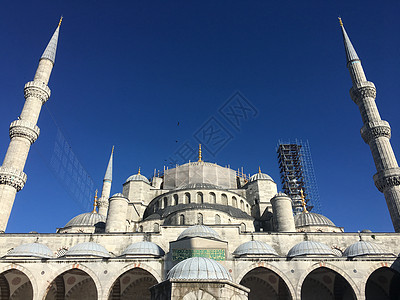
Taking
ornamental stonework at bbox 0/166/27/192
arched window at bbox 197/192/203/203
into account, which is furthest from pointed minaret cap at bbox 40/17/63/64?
arched window at bbox 197/192/203/203

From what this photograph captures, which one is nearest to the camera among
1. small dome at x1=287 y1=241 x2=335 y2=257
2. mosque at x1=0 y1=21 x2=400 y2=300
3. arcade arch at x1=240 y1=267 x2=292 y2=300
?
mosque at x1=0 y1=21 x2=400 y2=300

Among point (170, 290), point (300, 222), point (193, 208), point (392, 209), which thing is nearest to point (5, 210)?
point (193, 208)

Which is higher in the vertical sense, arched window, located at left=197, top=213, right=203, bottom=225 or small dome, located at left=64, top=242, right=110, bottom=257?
arched window, located at left=197, top=213, right=203, bottom=225

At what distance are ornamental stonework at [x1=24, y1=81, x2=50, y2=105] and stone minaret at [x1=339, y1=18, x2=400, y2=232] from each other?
25.3 m

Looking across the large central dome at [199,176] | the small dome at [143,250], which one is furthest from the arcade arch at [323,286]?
the large central dome at [199,176]

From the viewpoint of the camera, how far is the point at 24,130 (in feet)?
75.0

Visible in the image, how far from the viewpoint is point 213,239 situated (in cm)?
1502

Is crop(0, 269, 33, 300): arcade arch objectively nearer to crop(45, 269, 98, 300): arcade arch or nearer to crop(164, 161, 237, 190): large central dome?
crop(45, 269, 98, 300): arcade arch

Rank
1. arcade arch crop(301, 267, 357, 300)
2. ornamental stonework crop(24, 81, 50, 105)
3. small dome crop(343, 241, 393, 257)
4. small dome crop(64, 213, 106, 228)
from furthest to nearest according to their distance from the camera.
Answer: ornamental stonework crop(24, 81, 50, 105), small dome crop(64, 213, 106, 228), arcade arch crop(301, 267, 357, 300), small dome crop(343, 241, 393, 257)

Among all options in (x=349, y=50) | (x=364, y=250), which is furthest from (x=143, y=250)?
(x=349, y=50)

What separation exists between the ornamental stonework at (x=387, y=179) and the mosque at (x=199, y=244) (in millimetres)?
67

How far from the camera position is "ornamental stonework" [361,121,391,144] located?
23344mm

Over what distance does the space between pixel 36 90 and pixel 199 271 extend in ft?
76.7

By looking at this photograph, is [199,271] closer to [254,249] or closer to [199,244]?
[199,244]
